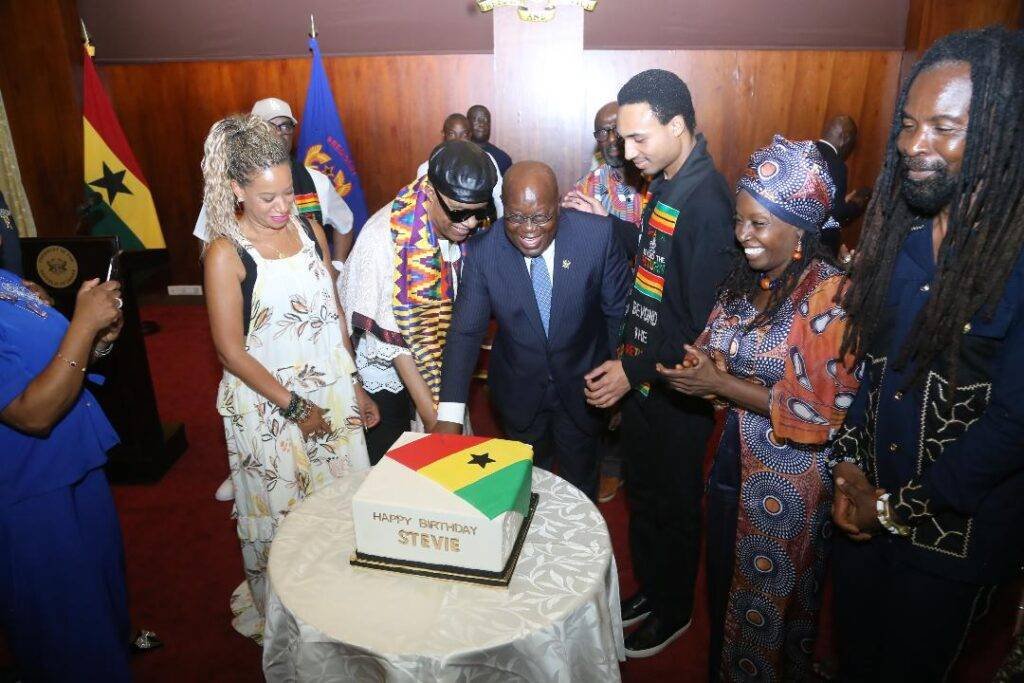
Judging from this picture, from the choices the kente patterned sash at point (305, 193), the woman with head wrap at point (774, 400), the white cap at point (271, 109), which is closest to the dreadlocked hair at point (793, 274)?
the woman with head wrap at point (774, 400)

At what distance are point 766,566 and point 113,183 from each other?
490 cm

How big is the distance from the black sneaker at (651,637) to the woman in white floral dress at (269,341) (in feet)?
3.88

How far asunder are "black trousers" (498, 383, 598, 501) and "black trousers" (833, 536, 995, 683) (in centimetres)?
94

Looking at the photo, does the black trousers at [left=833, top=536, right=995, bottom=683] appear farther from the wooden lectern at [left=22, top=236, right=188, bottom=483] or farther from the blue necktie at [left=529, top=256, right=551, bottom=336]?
the wooden lectern at [left=22, top=236, right=188, bottom=483]

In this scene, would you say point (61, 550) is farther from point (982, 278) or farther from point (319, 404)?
point (982, 278)

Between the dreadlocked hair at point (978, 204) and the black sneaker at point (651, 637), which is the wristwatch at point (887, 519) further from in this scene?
the black sneaker at point (651, 637)

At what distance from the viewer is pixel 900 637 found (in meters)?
1.46

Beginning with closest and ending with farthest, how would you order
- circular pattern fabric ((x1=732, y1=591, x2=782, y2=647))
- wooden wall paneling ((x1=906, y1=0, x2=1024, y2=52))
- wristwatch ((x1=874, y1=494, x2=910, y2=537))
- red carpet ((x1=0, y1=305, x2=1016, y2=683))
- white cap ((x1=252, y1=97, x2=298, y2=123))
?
wristwatch ((x1=874, y1=494, x2=910, y2=537)) → circular pattern fabric ((x1=732, y1=591, x2=782, y2=647)) → red carpet ((x1=0, y1=305, x2=1016, y2=683)) → white cap ((x1=252, y1=97, x2=298, y2=123)) → wooden wall paneling ((x1=906, y1=0, x2=1024, y2=52))

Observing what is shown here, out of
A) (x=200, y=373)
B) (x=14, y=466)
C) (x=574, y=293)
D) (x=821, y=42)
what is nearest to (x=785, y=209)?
(x=574, y=293)

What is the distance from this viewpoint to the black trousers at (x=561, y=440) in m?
2.35

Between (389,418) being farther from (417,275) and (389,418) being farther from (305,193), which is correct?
(305,193)

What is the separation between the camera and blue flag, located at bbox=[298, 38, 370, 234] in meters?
5.43

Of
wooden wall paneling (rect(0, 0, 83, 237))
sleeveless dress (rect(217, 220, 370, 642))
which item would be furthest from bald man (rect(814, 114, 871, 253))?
wooden wall paneling (rect(0, 0, 83, 237))

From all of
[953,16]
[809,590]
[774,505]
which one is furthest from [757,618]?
[953,16]
